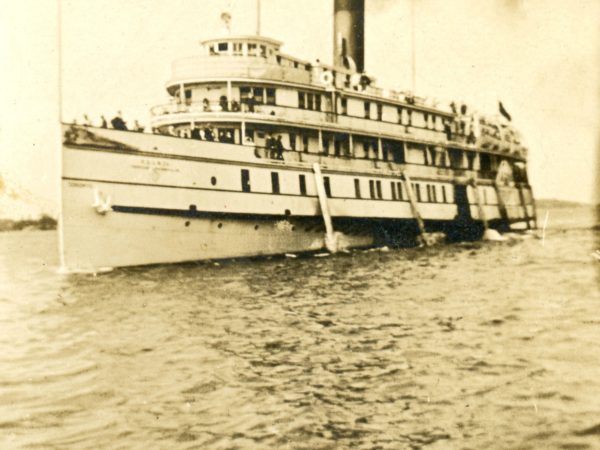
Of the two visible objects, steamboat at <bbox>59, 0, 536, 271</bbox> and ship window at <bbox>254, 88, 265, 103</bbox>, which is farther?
ship window at <bbox>254, 88, 265, 103</bbox>

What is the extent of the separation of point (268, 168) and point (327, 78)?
5.46 meters

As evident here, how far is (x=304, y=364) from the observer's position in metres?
8.58

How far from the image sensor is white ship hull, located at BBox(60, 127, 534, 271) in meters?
18.2

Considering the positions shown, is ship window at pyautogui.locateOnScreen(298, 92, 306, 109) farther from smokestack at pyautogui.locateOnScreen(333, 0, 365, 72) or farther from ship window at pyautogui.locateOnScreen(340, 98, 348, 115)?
smokestack at pyautogui.locateOnScreen(333, 0, 365, 72)

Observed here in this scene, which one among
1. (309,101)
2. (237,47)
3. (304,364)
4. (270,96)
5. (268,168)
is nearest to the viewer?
(304,364)

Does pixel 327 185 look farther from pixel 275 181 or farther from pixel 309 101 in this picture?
pixel 309 101

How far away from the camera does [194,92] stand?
23844 millimetres

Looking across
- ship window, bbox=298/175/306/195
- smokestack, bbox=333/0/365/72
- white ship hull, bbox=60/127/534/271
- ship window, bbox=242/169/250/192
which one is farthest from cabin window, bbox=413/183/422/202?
ship window, bbox=242/169/250/192

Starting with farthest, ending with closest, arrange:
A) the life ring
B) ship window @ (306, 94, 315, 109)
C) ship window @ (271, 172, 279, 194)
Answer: the life ring, ship window @ (306, 94, 315, 109), ship window @ (271, 172, 279, 194)

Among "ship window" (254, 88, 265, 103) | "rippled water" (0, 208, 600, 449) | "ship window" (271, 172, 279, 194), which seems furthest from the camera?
"ship window" (254, 88, 265, 103)

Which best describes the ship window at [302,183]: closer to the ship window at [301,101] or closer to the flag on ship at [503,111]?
the ship window at [301,101]

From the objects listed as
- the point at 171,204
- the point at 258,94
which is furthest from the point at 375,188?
the point at 171,204

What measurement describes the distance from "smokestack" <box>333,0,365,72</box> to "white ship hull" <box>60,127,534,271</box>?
36.7ft

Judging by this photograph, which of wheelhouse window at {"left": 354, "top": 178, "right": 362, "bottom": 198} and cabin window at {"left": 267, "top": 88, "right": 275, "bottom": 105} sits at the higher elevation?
cabin window at {"left": 267, "top": 88, "right": 275, "bottom": 105}
